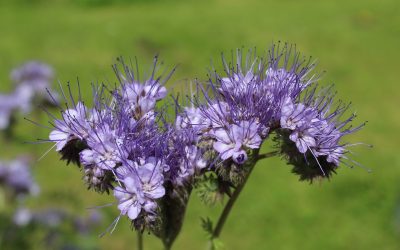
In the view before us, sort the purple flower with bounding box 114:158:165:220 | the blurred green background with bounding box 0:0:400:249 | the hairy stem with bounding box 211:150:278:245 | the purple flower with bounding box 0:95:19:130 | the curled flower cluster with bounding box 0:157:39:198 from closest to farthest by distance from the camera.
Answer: the purple flower with bounding box 114:158:165:220
the hairy stem with bounding box 211:150:278:245
the curled flower cluster with bounding box 0:157:39:198
the purple flower with bounding box 0:95:19:130
the blurred green background with bounding box 0:0:400:249

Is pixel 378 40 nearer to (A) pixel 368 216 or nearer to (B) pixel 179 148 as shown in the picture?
(A) pixel 368 216

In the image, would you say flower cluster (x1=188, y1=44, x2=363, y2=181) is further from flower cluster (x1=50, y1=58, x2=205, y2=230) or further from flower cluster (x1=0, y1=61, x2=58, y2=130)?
flower cluster (x1=0, y1=61, x2=58, y2=130)

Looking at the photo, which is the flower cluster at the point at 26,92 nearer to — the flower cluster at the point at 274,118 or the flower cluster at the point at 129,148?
the flower cluster at the point at 129,148

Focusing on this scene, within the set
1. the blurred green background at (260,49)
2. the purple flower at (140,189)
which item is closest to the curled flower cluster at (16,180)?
the blurred green background at (260,49)

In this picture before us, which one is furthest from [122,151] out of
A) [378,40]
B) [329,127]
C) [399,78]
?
[378,40]

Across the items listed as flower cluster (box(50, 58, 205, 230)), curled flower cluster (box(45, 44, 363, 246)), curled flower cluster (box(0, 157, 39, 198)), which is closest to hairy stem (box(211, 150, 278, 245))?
curled flower cluster (box(45, 44, 363, 246))
